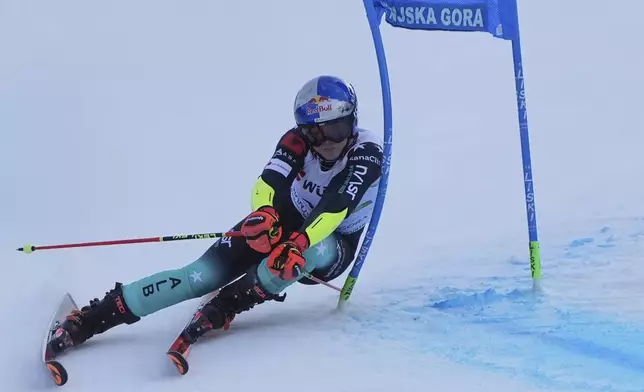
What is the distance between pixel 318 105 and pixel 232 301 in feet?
2.82

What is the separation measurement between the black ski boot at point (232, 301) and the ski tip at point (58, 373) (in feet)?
1.89

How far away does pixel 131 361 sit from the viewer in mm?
3443

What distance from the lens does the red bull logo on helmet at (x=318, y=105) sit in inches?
147

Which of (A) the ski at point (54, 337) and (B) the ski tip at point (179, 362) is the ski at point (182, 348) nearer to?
(B) the ski tip at point (179, 362)

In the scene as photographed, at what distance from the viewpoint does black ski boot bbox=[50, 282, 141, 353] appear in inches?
141

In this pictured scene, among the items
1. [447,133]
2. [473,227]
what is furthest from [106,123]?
[473,227]

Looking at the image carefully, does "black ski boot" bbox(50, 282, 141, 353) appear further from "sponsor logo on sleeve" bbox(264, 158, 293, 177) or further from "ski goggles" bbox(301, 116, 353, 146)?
"ski goggles" bbox(301, 116, 353, 146)

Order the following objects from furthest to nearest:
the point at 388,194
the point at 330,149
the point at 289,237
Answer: the point at 388,194, the point at 330,149, the point at 289,237

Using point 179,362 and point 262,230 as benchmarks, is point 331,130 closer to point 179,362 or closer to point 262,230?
point 262,230

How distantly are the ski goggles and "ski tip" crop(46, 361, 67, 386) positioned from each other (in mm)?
1347

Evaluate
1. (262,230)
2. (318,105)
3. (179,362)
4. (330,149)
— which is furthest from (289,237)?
(179,362)

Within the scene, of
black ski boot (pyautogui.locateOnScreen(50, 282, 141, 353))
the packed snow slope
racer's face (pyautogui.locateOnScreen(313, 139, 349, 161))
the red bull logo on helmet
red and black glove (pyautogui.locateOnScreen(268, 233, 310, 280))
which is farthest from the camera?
racer's face (pyautogui.locateOnScreen(313, 139, 349, 161))

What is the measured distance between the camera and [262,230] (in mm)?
3592

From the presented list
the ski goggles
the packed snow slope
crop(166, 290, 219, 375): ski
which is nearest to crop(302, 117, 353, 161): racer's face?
the ski goggles
